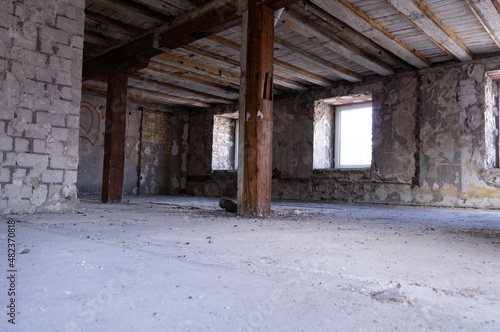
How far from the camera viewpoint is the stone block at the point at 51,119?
3973 millimetres

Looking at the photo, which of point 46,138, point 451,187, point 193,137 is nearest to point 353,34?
point 451,187

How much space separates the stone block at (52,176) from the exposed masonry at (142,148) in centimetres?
550

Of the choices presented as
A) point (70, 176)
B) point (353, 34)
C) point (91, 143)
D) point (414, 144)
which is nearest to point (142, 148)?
point (91, 143)

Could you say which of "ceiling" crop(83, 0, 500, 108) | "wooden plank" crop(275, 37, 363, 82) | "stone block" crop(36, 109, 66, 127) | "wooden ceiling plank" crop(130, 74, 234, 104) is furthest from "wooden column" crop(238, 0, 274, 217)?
"wooden ceiling plank" crop(130, 74, 234, 104)

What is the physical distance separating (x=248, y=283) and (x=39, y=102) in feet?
11.7

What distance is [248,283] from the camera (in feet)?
4.51

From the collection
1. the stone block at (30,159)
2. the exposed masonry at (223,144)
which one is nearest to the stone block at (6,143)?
the stone block at (30,159)

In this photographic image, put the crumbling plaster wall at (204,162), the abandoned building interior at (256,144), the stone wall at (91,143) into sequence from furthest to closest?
the crumbling plaster wall at (204,162) < the stone wall at (91,143) < the abandoned building interior at (256,144)

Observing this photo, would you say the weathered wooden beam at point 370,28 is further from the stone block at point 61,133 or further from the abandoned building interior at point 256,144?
the stone block at point 61,133

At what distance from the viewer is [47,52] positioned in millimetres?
4043

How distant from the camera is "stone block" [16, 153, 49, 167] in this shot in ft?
12.6

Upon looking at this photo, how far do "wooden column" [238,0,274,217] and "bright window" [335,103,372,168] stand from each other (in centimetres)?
481

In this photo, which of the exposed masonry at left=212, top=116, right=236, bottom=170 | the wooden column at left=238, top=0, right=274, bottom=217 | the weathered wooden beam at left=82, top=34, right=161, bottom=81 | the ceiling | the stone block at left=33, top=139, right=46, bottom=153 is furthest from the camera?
the exposed masonry at left=212, top=116, right=236, bottom=170

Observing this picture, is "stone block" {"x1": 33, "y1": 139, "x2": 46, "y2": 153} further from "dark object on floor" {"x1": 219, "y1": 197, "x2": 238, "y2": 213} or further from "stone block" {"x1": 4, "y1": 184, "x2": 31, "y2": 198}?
"dark object on floor" {"x1": 219, "y1": 197, "x2": 238, "y2": 213}
